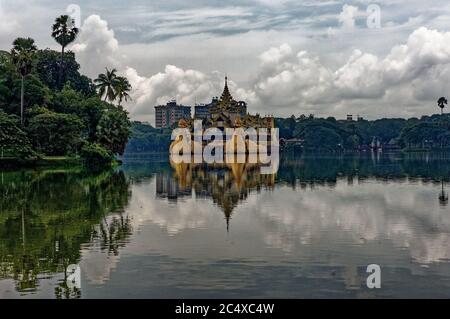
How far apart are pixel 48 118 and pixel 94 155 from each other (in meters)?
6.89

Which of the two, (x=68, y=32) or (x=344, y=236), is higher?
(x=68, y=32)

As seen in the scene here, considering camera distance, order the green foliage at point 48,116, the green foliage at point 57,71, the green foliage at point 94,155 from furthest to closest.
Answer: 1. the green foliage at point 57,71
2. the green foliage at point 94,155
3. the green foliage at point 48,116

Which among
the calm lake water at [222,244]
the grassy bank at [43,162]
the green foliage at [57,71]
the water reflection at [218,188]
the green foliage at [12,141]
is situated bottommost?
the calm lake water at [222,244]

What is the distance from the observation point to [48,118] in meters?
68.5

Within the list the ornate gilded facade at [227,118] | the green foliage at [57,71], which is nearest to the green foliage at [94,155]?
the green foliage at [57,71]

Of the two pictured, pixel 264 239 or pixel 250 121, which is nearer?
pixel 264 239

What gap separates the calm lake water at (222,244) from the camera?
1459 cm

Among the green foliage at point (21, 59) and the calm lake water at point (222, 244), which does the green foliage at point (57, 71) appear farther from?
the calm lake water at point (222, 244)
